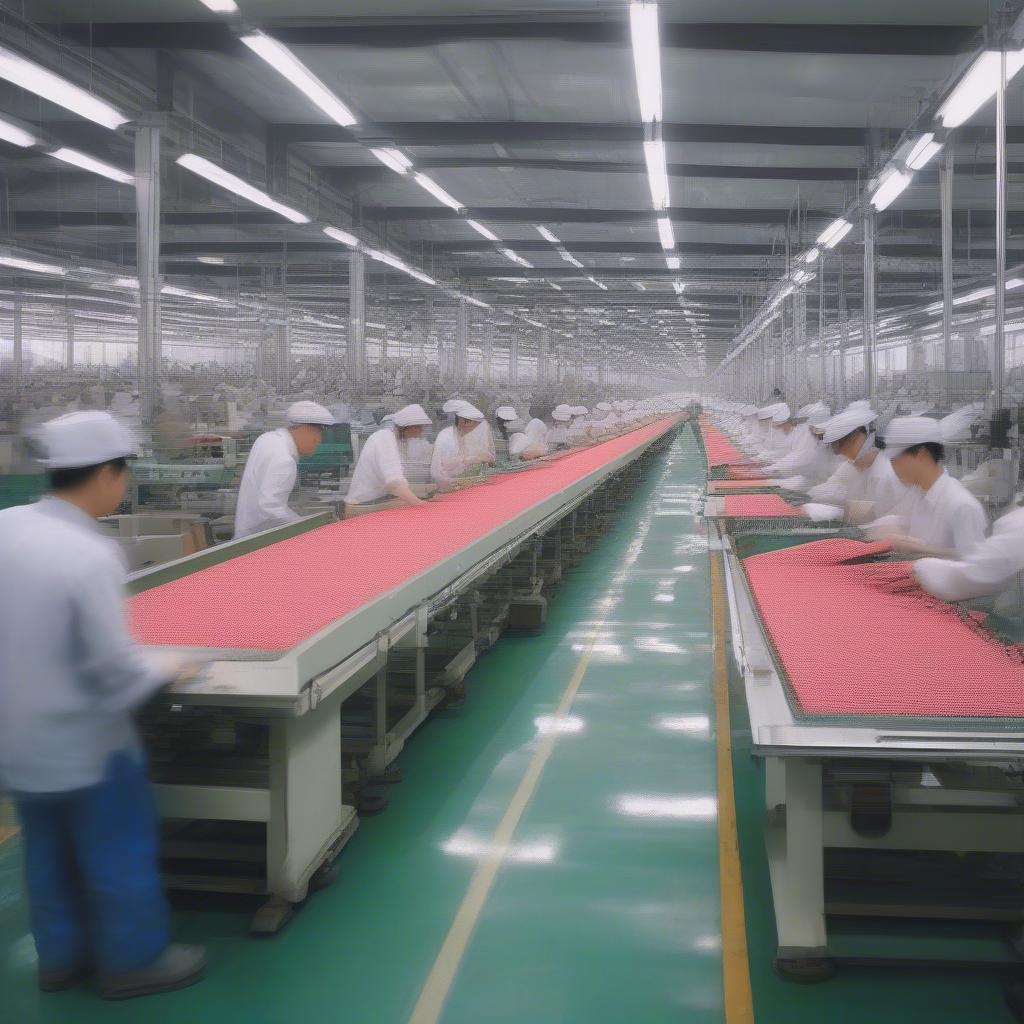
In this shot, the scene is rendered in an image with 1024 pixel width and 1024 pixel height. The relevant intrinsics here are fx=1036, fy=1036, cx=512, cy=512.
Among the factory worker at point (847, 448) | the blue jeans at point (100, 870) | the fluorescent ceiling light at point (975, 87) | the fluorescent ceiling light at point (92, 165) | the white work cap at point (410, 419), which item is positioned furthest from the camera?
the fluorescent ceiling light at point (92, 165)

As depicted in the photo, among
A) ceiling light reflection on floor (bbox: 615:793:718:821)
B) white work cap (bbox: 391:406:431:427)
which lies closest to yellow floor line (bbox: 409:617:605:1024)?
ceiling light reflection on floor (bbox: 615:793:718:821)

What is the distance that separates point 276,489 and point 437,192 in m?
6.75

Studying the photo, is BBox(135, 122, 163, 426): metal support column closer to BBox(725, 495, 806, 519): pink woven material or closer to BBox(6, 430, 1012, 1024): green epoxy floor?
BBox(6, 430, 1012, 1024): green epoxy floor

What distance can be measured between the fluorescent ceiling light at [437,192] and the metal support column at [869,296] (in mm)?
4279

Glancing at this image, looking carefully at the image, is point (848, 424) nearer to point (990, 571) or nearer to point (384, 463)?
point (990, 571)

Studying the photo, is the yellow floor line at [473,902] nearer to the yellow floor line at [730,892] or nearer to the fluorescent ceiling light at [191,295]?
the yellow floor line at [730,892]

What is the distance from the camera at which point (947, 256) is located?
20.2ft

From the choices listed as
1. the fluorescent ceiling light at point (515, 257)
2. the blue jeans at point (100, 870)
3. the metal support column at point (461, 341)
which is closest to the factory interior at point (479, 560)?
the blue jeans at point (100, 870)

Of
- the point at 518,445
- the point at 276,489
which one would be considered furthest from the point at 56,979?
the point at 518,445

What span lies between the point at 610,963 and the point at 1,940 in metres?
1.54

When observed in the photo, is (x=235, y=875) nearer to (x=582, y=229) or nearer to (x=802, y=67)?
(x=802, y=67)

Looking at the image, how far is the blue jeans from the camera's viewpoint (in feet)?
7.23

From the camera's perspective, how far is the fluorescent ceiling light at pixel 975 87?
15.2ft

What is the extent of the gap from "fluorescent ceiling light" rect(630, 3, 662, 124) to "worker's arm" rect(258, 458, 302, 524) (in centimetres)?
307
